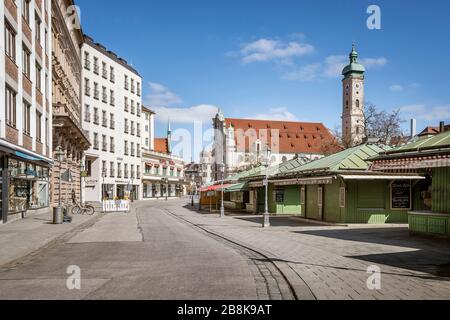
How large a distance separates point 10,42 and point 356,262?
2121 centimetres

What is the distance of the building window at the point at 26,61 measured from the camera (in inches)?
1079

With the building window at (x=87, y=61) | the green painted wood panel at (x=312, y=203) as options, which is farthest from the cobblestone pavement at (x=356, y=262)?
the building window at (x=87, y=61)

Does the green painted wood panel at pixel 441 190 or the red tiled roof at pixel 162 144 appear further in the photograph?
the red tiled roof at pixel 162 144

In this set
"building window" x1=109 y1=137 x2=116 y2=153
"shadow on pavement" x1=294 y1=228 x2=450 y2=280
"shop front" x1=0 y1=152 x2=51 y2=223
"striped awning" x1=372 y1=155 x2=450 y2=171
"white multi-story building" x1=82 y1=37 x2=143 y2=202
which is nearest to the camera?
"shadow on pavement" x1=294 y1=228 x2=450 y2=280

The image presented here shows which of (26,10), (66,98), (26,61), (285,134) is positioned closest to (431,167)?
(26,61)

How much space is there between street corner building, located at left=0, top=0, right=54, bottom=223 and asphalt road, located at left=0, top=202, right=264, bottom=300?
10.6 m

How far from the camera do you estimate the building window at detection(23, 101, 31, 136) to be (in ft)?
90.3

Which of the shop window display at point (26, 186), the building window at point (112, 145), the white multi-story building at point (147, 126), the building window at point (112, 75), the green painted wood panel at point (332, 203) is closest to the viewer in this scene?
the green painted wood panel at point (332, 203)

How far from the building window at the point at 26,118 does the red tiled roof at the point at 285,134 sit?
97474 millimetres

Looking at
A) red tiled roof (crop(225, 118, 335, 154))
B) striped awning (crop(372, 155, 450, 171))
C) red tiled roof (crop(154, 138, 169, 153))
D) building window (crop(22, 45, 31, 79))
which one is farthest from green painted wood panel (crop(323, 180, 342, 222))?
red tiled roof (crop(225, 118, 335, 154))

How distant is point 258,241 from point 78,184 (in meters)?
38.6

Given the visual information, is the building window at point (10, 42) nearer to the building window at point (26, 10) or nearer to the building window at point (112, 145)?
the building window at point (26, 10)

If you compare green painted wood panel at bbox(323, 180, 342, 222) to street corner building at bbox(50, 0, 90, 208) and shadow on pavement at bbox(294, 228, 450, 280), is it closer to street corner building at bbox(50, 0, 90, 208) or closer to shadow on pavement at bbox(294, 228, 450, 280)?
shadow on pavement at bbox(294, 228, 450, 280)

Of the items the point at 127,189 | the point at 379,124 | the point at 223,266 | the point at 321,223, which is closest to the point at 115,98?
the point at 127,189
